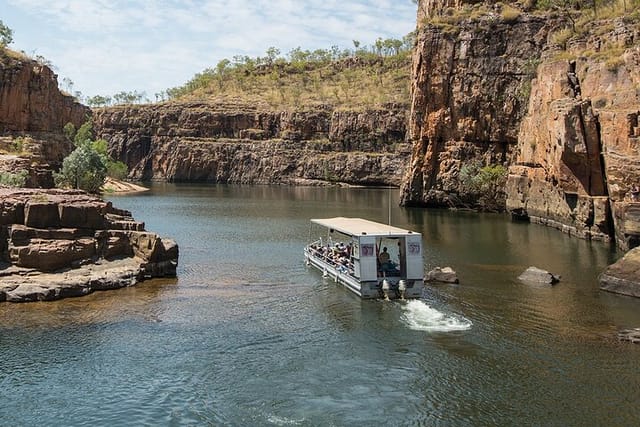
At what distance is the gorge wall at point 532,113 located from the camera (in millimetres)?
55125

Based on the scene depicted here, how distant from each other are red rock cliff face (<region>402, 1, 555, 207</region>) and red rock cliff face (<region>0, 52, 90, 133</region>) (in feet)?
212

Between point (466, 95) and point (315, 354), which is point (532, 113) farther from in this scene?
point (315, 354)

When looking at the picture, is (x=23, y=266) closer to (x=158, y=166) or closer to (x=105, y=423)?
(x=105, y=423)

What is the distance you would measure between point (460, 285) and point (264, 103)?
165 m

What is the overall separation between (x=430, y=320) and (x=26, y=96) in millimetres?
95374

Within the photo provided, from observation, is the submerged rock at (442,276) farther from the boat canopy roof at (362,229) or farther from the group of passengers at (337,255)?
the group of passengers at (337,255)

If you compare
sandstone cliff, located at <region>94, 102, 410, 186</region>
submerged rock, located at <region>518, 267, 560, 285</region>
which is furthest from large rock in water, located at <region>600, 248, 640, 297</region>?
sandstone cliff, located at <region>94, 102, 410, 186</region>

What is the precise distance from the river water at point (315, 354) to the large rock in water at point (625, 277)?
880mm

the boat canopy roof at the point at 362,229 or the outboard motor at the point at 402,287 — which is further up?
the boat canopy roof at the point at 362,229

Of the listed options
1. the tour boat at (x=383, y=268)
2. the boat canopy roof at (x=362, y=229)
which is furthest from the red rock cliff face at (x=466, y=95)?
the tour boat at (x=383, y=268)

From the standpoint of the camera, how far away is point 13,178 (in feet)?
207

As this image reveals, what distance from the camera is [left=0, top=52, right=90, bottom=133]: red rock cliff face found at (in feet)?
331

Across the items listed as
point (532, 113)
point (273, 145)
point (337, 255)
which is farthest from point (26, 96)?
point (273, 145)

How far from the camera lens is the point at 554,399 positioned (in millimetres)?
20875
